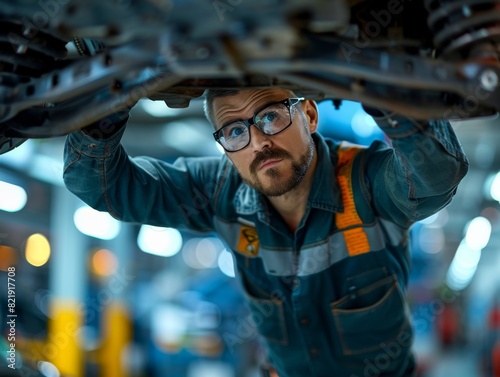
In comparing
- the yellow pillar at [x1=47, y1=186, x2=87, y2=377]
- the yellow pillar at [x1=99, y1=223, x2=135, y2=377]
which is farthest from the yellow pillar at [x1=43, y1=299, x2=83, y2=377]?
the yellow pillar at [x1=99, y1=223, x2=135, y2=377]

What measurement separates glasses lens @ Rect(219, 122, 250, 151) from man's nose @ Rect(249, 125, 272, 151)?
18mm

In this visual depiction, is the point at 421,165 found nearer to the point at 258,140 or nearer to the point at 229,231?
the point at 258,140

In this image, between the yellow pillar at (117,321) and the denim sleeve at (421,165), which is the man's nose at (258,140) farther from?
the yellow pillar at (117,321)

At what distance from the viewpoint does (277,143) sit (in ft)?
5.88

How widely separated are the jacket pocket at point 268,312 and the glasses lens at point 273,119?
57 cm

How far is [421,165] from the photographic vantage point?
1.47 m

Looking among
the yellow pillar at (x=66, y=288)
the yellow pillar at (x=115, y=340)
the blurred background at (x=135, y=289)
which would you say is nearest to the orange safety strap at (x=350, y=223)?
the blurred background at (x=135, y=289)

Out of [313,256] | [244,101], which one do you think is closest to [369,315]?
[313,256]

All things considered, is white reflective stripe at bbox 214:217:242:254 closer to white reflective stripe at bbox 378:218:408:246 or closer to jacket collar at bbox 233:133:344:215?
jacket collar at bbox 233:133:344:215

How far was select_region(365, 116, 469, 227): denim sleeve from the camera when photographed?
142 cm

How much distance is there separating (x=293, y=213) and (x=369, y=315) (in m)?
0.38

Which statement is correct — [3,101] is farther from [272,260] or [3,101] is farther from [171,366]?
[171,366]

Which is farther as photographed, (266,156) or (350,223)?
(350,223)

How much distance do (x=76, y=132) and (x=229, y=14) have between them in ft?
2.14
